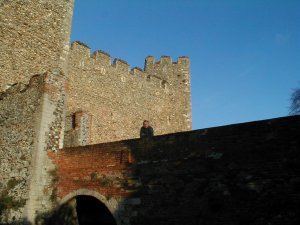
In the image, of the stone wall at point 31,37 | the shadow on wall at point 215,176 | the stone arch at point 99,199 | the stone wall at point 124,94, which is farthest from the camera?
the stone wall at point 124,94

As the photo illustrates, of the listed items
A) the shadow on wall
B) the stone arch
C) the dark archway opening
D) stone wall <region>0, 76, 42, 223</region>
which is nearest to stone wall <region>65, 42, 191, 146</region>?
stone wall <region>0, 76, 42, 223</region>

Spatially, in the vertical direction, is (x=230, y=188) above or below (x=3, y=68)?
below

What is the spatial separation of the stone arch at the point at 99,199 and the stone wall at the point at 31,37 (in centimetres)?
546

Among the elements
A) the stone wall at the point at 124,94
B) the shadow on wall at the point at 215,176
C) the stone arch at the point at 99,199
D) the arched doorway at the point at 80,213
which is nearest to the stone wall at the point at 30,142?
the arched doorway at the point at 80,213

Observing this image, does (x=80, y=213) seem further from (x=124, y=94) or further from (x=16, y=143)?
(x=124, y=94)

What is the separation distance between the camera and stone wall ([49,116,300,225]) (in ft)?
21.2

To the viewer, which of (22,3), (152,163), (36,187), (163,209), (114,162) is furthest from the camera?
(22,3)

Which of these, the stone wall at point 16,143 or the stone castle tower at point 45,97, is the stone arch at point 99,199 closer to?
the stone castle tower at point 45,97

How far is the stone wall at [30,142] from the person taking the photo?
33.2ft

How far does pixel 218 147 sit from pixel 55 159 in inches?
207

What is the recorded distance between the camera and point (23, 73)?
13625 millimetres

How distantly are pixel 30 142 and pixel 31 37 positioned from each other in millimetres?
5425

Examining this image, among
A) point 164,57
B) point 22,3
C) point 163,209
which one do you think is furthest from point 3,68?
point 164,57

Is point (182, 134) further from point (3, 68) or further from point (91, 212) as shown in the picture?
point (3, 68)
